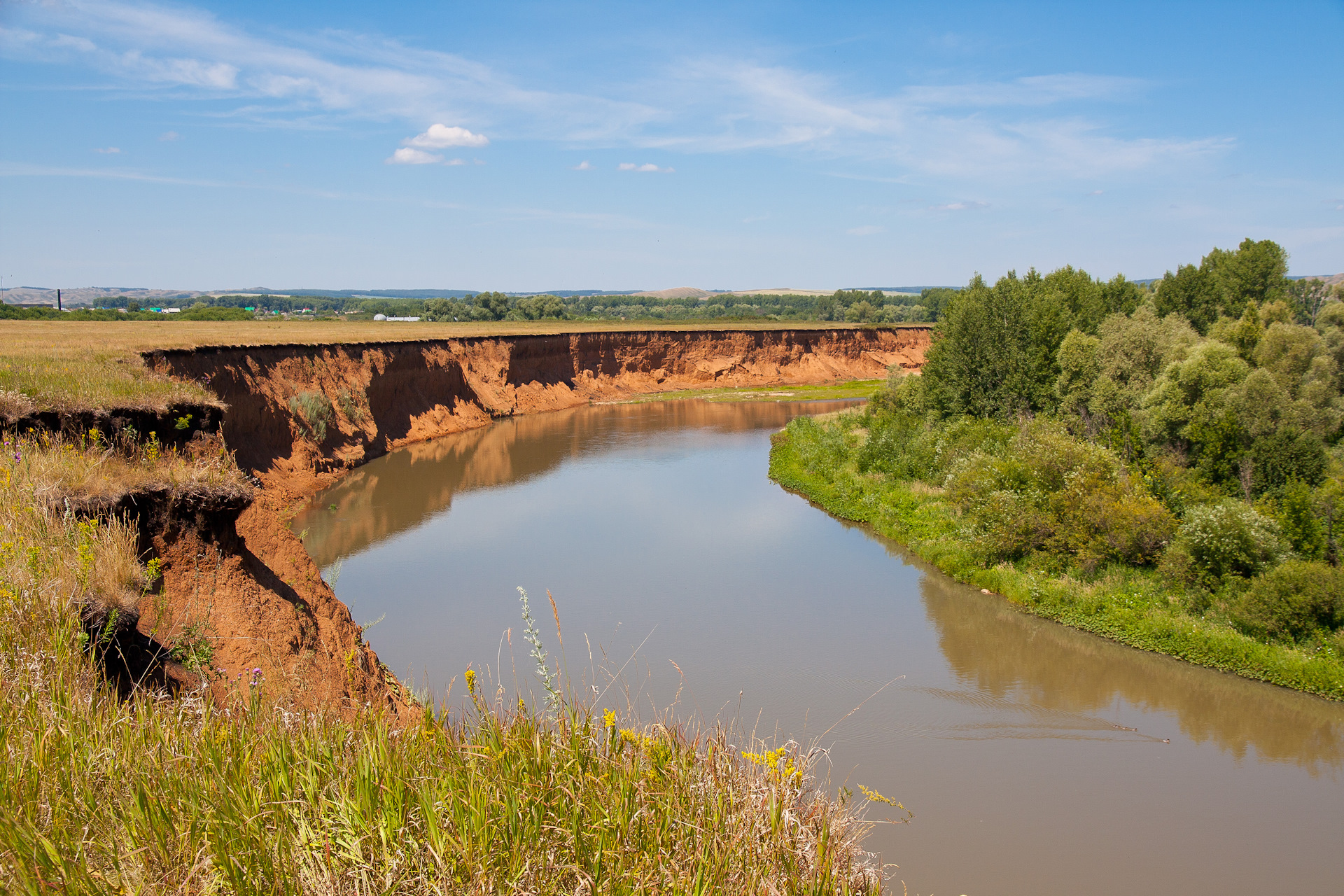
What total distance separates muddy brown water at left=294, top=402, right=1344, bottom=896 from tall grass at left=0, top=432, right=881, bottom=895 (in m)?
0.96

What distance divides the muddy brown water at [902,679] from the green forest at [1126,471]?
1.09m

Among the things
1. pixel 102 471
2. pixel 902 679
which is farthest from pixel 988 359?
pixel 102 471

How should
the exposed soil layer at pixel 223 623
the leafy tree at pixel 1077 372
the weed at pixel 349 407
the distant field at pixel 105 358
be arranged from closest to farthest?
the exposed soil layer at pixel 223 623
the distant field at pixel 105 358
the leafy tree at pixel 1077 372
the weed at pixel 349 407

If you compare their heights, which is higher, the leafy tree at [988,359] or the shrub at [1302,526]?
the leafy tree at [988,359]

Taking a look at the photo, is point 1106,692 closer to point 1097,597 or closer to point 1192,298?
point 1097,597

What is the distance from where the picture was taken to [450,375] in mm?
48031

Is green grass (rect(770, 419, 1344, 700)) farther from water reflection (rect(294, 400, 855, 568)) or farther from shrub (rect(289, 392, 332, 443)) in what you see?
shrub (rect(289, 392, 332, 443))

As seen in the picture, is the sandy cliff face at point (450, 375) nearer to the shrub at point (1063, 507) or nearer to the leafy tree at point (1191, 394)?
the shrub at point (1063, 507)

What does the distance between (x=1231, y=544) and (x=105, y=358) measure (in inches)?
1015

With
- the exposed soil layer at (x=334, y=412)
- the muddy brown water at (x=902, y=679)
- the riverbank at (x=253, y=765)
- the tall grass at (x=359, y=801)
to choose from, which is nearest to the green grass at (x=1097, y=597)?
the muddy brown water at (x=902, y=679)

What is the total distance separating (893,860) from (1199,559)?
39.0ft

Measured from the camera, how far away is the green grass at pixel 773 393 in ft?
211

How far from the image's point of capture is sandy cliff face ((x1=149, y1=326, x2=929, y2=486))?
30031 millimetres

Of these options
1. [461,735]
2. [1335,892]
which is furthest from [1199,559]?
[461,735]
